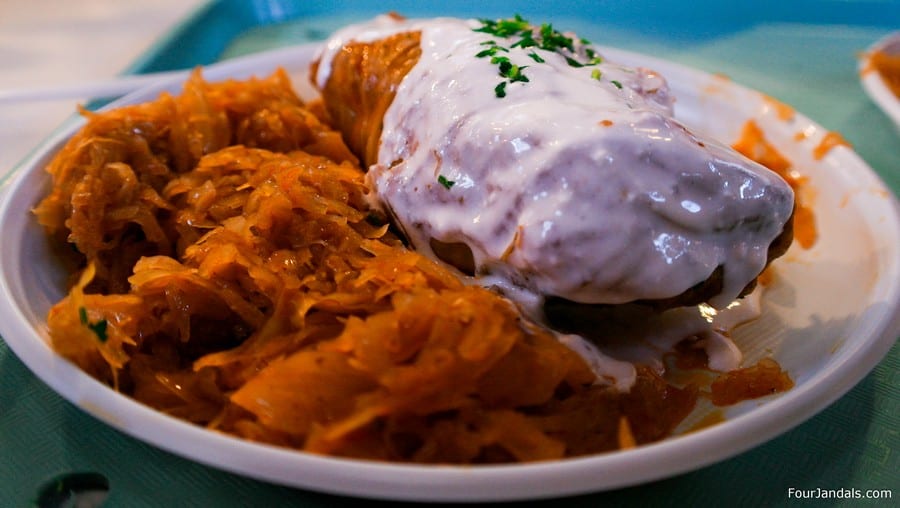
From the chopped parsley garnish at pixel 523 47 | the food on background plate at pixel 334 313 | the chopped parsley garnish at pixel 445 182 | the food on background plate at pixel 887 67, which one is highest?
the chopped parsley garnish at pixel 523 47

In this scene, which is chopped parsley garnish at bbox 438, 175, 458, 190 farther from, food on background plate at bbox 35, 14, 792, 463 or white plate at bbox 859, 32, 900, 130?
white plate at bbox 859, 32, 900, 130

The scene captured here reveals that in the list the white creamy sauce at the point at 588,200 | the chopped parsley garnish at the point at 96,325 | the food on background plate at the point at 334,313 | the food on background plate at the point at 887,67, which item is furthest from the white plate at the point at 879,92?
the chopped parsley garnish at the point at 96,325

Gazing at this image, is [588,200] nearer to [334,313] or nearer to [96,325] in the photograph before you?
[334,313]

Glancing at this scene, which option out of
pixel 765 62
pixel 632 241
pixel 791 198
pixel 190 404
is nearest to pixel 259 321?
pixel 190 404

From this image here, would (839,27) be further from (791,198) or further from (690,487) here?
(690,487)

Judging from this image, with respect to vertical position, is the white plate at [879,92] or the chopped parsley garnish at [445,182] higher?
the chopped parsley garnish at [445,182]

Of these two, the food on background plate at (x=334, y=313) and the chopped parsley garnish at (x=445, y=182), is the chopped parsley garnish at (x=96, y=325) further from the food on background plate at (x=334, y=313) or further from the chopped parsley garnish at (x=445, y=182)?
the chopped parsley garnish at (x=445, y=182)

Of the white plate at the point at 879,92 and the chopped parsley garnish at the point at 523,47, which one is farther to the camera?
the white plate at the point at 879,92

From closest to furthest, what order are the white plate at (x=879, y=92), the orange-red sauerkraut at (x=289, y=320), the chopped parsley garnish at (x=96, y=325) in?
the orange-red sauerkraut at (x=289, y=320), the chopped parsley garnish at (x=96, y=325), the white plate at (x=879, y=92)
